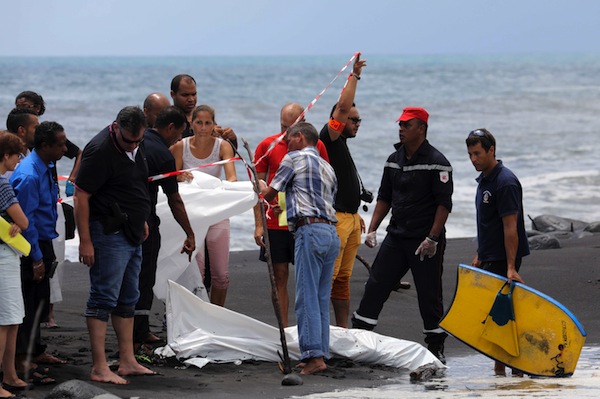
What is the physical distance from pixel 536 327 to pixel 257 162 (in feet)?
7.37

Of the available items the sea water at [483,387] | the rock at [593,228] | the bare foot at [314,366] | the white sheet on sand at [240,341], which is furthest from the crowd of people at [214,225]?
the rock at [593,228]

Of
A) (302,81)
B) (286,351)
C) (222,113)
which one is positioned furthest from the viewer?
(302,81)

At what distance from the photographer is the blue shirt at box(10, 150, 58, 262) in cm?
599

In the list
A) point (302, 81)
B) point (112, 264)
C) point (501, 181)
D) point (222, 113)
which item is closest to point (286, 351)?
point (112, 264)

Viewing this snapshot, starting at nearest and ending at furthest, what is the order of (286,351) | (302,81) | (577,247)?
(286,351)
(577,247)
(302,81)

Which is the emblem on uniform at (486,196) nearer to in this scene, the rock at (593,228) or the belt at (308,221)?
the belt at (308,221)

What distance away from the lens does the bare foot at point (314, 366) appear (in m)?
6.44

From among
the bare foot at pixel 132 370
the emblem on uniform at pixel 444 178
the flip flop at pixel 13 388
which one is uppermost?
the emblem on uniform at pixel 444 178

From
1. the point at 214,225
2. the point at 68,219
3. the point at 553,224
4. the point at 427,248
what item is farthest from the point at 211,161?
the point at 553,224

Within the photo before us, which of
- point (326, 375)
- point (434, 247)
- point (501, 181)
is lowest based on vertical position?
point (326, 375)

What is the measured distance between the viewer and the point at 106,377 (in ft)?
19.7

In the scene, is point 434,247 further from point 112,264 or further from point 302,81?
point 302,81

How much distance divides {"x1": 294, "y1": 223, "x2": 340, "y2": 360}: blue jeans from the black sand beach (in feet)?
0.74

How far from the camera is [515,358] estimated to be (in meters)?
6.61
